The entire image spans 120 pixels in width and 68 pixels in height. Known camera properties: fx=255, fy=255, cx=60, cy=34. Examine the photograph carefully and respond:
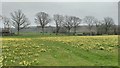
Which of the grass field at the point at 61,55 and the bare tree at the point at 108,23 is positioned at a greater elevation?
the bare tree at the point at 108,23

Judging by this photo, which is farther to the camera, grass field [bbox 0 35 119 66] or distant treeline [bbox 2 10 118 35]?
distant treeline [bbox 2 10 118 35]

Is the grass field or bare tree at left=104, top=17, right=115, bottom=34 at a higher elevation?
bare tree at left=104, top=17, right=115, bottom=34

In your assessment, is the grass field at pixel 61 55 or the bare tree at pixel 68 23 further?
the bare tree at pixel 68 23

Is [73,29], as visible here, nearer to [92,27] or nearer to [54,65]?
[92,27]

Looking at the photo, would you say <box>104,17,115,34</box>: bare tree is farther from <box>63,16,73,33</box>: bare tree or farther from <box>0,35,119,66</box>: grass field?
<box>0,35,119,66</box>: grass field

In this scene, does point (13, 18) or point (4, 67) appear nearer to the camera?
point (4, 67)

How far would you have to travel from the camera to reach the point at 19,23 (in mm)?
110188

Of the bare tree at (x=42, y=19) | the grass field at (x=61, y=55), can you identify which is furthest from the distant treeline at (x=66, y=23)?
the grass field at (x=61, y=55)

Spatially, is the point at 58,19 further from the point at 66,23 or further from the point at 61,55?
the point at 61,55

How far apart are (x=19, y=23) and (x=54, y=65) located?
320ft

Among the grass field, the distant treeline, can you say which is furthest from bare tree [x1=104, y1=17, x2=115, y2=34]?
the grass field

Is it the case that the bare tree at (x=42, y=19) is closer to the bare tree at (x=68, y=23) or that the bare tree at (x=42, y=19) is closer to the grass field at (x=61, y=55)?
the bare tree at (x=68, y=23)

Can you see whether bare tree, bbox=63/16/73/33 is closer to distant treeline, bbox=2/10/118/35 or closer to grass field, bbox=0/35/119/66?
distant treeline, bbox=2/10/118/35

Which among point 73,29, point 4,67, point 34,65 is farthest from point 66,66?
point 73,29
